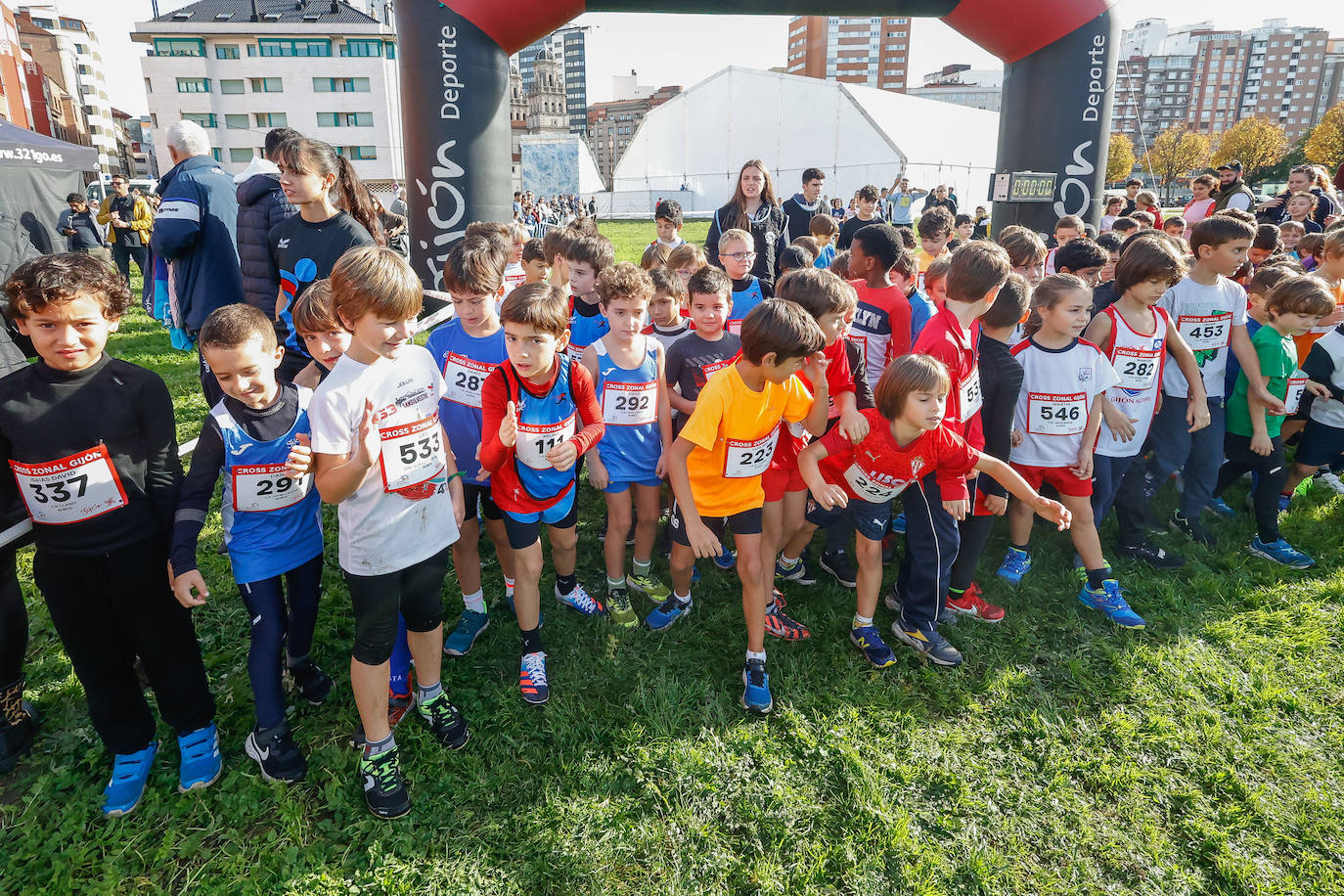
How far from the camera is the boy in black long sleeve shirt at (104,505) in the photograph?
6.97 ft

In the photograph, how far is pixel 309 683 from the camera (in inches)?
115

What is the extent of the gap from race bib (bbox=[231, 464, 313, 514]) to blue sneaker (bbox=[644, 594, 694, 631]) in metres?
1.71

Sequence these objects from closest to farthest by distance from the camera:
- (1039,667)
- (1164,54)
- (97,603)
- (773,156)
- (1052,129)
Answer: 1. (97,603)
2. (1039,667)
3. (1052,129)
4. (773,156)
5. (1164,54)

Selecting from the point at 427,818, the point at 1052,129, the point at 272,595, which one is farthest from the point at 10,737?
the point at 1052,129

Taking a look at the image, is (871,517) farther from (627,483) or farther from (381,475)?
(381,475)

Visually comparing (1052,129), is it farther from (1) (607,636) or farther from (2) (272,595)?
(2) (272,595)

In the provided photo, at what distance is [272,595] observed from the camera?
8.33ft

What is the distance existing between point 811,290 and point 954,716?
1.86 meters

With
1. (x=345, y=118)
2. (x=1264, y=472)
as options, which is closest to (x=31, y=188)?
(x=1264, y=472)

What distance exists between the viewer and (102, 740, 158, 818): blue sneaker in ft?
7.91

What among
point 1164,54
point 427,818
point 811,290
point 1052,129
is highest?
point 1164,54

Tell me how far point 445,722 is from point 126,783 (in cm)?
106

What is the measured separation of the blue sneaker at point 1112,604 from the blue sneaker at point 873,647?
120 cm

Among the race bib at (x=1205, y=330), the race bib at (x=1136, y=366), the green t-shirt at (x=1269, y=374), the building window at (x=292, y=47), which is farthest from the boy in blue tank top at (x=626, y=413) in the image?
the building window at (x=292, y=47)
